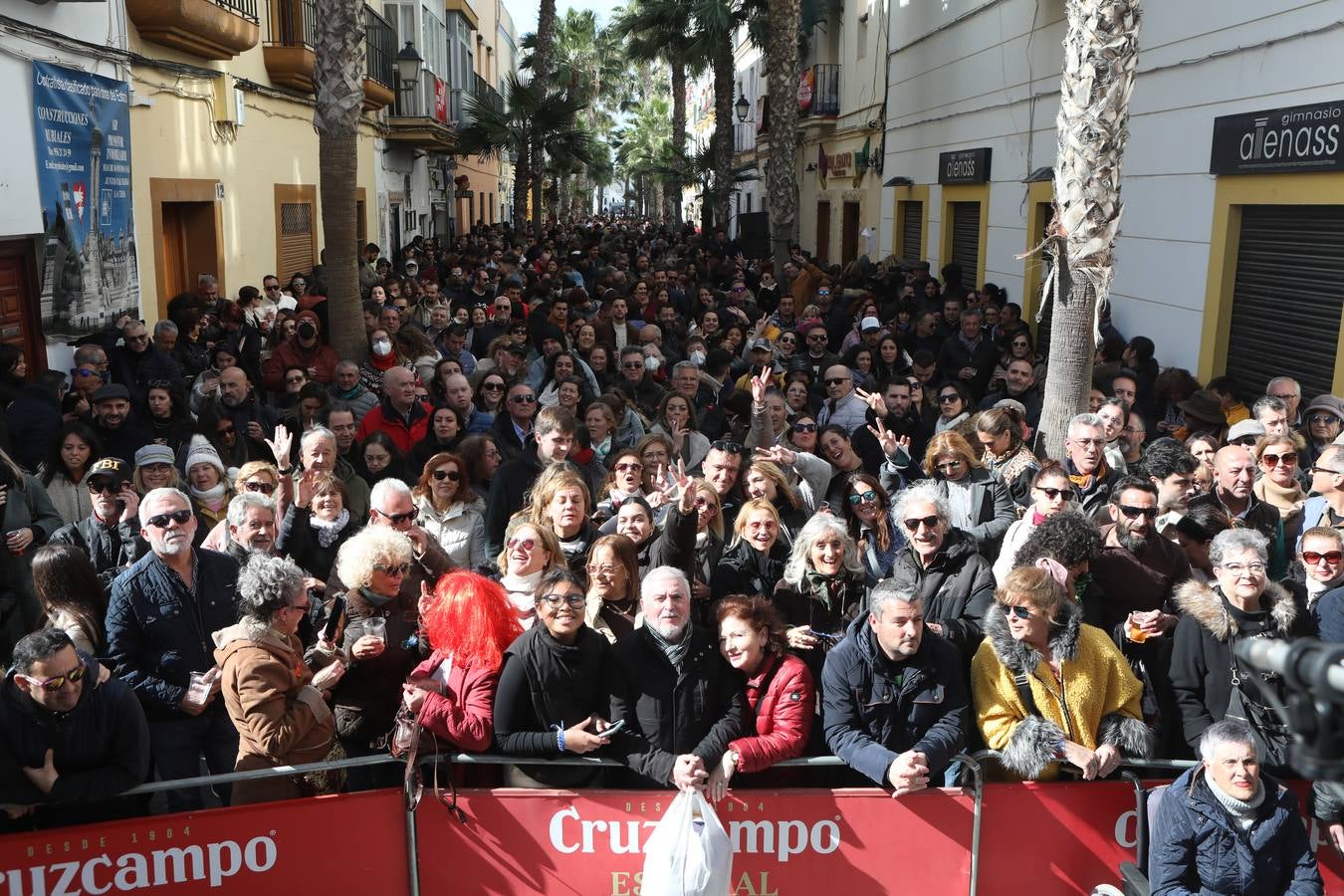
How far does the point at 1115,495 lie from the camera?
5.72m

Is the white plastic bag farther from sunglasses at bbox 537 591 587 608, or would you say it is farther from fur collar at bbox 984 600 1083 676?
fur collar at bbox 984 600 1083 676

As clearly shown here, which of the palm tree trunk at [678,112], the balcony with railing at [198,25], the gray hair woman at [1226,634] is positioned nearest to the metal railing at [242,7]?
the balcony with railing at [198,25]

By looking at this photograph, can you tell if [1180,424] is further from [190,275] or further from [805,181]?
[805,181]

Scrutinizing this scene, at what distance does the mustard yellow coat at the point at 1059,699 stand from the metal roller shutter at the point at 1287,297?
Result: 5.74m


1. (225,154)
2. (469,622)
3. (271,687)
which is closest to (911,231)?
(225,154)

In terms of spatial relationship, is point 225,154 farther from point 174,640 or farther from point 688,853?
point 688,853

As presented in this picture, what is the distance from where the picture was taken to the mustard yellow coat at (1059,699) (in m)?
4.48

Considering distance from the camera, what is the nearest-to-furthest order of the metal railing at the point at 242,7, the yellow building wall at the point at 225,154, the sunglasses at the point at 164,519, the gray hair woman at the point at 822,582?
the sunglasses at the point at 164,519, the gray hair woman at the point at 822,582, the yellow building wall at the point at 225,154, the metal railing at the point at 242,7

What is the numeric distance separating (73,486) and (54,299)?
425cm

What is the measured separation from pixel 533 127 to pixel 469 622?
2375 cm

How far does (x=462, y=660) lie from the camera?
4660 mm

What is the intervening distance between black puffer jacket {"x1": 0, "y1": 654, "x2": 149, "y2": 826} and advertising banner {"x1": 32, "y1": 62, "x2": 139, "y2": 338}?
6.75 meters

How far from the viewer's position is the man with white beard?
15.6 feet

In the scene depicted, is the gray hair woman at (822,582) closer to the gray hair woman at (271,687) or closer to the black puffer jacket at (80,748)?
the gray hair woman at (271,687)
